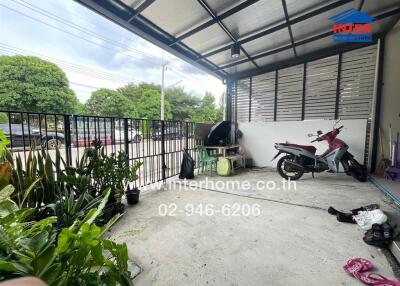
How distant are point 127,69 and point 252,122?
1938 centimetres

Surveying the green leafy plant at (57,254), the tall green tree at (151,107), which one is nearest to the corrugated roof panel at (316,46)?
the green leafy plant at (57,254)

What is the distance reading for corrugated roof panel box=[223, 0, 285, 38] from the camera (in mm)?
2871

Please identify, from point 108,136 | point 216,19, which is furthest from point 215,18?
point 108,136

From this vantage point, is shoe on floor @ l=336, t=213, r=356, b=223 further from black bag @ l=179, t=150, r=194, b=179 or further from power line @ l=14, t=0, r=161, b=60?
power line @ l=14, t=0, r=161, b=60

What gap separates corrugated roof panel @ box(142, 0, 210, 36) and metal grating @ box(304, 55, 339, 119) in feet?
10.6

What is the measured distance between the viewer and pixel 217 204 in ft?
8.99

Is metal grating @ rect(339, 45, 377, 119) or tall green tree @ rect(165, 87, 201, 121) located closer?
metal grating @ rect(339, 45, 377, 119)

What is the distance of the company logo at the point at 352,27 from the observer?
10.7 feet

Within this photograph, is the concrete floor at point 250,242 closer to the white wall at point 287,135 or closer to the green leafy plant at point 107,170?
the green leafy plant at point 107,170

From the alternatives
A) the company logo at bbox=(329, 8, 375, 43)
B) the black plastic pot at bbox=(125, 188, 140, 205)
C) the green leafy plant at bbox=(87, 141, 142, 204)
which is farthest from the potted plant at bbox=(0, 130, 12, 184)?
the company logo at bbox=(329, 8, 375, 43)

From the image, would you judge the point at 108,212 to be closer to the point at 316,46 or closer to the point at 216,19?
the point at 216,19

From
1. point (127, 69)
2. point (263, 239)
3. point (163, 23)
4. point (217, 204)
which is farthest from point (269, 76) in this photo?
point (127, 69)

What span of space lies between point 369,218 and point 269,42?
3.72 m

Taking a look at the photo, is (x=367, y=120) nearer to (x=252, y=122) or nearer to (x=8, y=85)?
(x=252, y=122)
